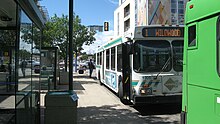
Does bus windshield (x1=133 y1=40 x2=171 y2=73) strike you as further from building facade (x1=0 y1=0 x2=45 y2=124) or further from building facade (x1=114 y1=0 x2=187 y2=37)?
building facade (x1=114 y1=0 x2=187 y2=37)

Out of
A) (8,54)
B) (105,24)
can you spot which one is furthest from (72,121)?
(105,24)

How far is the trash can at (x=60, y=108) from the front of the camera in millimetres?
6387

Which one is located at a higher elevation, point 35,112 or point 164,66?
point 164,66

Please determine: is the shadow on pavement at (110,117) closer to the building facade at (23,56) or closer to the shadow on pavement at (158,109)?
the shadow on pavement at (158,109)

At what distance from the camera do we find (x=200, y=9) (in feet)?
14.2

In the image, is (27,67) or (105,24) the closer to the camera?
(27,67)

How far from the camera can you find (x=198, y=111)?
168 inches

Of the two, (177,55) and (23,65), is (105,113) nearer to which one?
(177,55)

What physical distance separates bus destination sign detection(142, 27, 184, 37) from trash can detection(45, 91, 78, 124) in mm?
3759

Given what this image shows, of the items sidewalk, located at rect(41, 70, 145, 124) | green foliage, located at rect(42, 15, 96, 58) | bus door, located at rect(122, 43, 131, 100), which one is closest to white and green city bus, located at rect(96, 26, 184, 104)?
bus door, located at rect(122, 43, 131, 100)

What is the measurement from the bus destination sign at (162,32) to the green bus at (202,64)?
4202 millimetres

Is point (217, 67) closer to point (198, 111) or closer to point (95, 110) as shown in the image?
point (198, 111)

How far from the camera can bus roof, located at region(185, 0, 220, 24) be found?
386cm

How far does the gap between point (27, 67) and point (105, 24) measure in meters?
32.2
